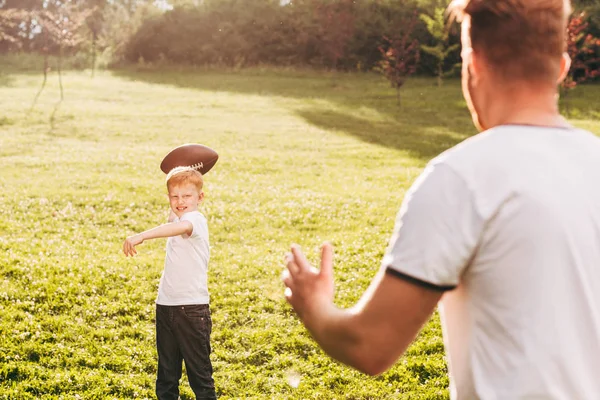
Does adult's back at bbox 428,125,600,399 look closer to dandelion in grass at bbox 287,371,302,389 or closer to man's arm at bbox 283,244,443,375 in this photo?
man's arm at bbox 283,244,443,375

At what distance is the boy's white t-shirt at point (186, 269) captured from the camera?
4195 mm

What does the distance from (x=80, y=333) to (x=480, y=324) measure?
5.29 meters

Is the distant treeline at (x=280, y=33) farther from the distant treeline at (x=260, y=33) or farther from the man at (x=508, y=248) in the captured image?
the man at (x=508, y=248)

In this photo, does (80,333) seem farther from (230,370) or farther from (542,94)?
(542,94)

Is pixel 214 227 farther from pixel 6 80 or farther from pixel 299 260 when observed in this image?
pixel 6 80

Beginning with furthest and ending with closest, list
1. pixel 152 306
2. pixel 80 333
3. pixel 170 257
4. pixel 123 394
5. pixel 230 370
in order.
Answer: pixel 152 306 < pixel 80 333 < pixel 230 370 < pixel 123 394 < pixel 170 257

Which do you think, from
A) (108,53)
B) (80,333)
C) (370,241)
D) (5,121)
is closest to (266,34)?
(108,53)

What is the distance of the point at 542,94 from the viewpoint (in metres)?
1.60

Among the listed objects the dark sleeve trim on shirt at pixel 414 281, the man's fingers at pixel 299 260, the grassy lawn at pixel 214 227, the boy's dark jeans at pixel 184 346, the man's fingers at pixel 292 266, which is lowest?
the grassy lawn at pixel 214 227

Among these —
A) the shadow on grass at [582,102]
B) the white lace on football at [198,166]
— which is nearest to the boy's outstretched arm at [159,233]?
the white lace on football at [198,166]

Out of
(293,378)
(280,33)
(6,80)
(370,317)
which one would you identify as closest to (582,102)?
(280,33)

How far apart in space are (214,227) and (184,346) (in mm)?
6349

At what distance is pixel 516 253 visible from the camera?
1449 millimetres

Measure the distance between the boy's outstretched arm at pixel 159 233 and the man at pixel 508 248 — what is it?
2.39 metres
